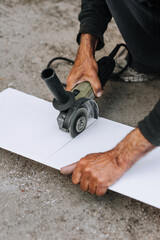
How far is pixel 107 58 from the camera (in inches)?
70.0

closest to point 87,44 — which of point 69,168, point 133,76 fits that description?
point 133,76

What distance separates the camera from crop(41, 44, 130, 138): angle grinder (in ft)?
4.19

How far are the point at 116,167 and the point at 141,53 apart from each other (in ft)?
3.04

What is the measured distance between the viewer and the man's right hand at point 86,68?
1.62 meters

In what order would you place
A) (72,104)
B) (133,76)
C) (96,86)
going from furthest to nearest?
(133,76), (96,86), (72,104)

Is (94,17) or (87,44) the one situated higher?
(94,17)

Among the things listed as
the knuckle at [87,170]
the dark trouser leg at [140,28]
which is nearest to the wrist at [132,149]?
the knuckle at [87,170]

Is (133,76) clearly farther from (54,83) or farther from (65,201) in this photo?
(65,201)

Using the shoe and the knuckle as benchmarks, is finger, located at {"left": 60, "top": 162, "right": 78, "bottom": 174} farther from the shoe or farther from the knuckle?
the shoe

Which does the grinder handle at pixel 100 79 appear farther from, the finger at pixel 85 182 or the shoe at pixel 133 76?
the finger at pixel 85 182

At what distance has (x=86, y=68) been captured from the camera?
1672 mm

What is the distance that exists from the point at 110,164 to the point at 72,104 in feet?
1.12

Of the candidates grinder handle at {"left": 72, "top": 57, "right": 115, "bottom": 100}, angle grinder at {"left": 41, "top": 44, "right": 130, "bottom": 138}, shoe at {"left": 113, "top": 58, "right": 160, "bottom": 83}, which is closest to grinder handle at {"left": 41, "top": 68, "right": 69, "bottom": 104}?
angle grinder at {"left": 41, "top": 44, "right": 130, "bottom": 138}

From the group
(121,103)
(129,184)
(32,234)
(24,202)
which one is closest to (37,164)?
(24,202)
